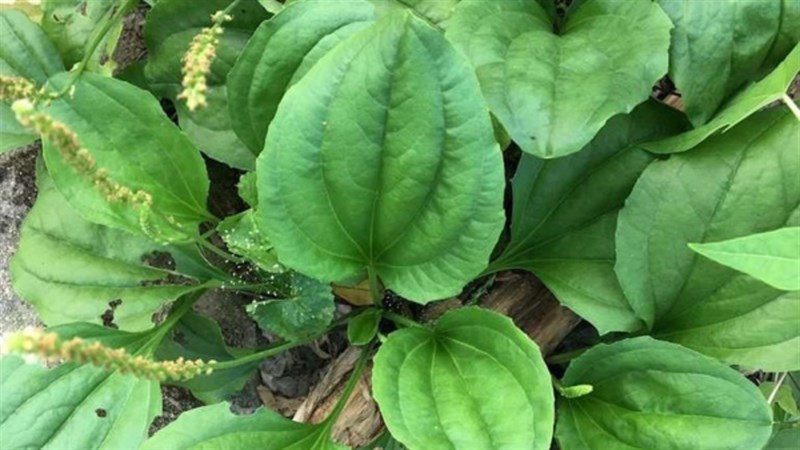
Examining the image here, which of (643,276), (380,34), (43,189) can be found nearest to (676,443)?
(643,276)

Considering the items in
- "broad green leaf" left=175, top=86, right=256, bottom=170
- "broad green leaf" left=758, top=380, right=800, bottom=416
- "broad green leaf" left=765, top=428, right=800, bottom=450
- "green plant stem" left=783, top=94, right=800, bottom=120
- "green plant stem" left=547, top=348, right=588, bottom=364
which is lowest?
"broad green leaf" left=758, top=380, right=800, bottom=416

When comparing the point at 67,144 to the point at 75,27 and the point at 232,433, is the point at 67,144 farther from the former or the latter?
the point at 75,27

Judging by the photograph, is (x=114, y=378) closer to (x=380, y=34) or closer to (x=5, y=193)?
(x=5, y=193)

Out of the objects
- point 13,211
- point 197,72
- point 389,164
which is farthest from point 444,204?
point 13,211

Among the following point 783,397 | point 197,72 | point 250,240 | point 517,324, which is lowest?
point 783,397

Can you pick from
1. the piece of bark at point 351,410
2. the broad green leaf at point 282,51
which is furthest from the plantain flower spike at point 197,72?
the piece of bark at point 351,410

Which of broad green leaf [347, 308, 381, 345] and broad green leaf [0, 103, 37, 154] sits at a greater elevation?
broad green leaf [0, 103, 37, 154]

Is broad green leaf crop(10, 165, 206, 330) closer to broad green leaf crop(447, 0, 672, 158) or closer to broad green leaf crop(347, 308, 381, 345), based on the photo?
broad green leaf crop(347, 308, 381, 345)

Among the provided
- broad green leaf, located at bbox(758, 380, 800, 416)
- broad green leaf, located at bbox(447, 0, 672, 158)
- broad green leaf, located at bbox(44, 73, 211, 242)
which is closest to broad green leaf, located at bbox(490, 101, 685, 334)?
broad green leaf, located at bbox(447, 0, 672, 158)
